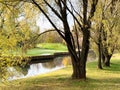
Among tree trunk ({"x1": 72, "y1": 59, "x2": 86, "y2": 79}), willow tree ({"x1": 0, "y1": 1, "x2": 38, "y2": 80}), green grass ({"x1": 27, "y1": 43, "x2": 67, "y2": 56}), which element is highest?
willow tree ({"x1": 0, "y1": 1, "x2": 38, "y2": 80})

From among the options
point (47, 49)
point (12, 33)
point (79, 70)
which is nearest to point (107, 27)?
point (79, 70)

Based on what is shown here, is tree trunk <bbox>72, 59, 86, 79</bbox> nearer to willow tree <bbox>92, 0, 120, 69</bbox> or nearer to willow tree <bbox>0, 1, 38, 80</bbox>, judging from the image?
willow tree <bbox>0, 1, 38, 80</bbox>

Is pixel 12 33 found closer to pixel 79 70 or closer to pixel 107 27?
pixel 79 70

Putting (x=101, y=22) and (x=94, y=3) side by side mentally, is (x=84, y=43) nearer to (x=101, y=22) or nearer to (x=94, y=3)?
(x=94, y=3)

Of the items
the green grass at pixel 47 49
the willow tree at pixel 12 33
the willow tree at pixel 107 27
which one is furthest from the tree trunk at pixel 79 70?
the green grass at pixel 47 49

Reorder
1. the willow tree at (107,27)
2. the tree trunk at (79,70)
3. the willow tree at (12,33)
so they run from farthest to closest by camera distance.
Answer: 1. the willow tree at (107,27)
2. the tree trunk at (79,70)
3. the willow tree at (12,33)

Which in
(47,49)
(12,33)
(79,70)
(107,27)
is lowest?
(47,49)

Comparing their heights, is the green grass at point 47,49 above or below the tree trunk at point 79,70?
below

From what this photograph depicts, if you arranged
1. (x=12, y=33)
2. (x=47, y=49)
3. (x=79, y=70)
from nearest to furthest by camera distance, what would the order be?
1. (x=12, y=33)
2. (x=79, y=70)
3. (x=47, y=49)

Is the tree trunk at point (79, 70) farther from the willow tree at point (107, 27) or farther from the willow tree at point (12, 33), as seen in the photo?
the willow tree at point (107, 27)

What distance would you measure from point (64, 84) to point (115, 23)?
1109 centimetres

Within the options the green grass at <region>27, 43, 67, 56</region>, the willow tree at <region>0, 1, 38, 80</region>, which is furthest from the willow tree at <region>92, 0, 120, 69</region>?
the green grass at <region>27, 43, 67, 56</region>

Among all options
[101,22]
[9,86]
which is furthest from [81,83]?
[101,22]

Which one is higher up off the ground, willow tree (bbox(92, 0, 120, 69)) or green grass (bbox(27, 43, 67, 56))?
willow tree (bbox(92, 0, 120, 69))
